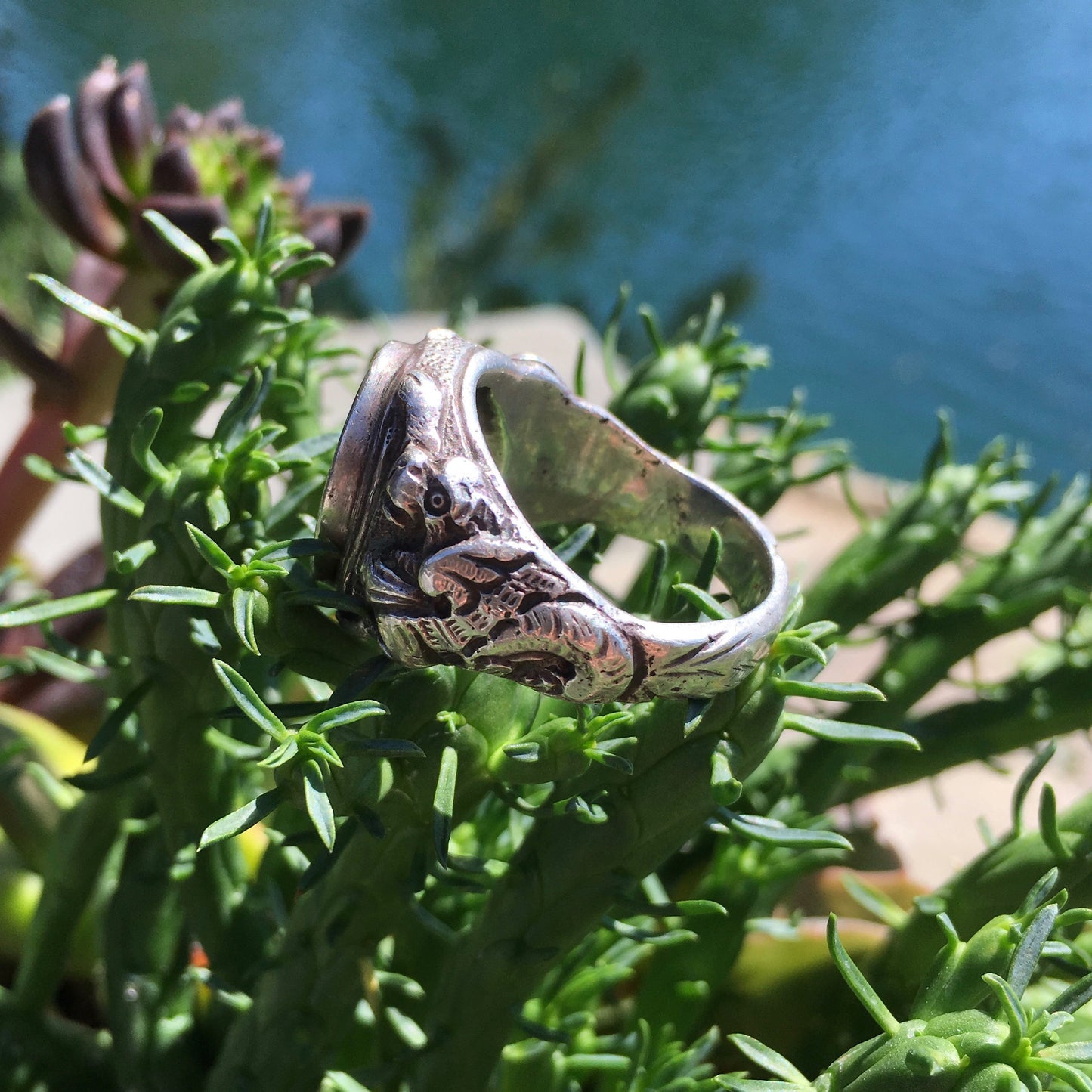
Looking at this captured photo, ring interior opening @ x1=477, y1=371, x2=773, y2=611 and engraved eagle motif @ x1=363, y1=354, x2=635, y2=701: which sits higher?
ring interior opening @ x1=477, y1=371, x2=773, y2=611

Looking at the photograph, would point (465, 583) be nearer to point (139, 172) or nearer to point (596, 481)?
point (596, 481)

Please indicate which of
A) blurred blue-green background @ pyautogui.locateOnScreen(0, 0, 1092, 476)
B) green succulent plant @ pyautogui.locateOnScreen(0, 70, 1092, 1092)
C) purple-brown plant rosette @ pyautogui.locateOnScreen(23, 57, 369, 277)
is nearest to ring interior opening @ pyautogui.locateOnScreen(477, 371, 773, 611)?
green succulent plant @ pyautogui.locateOnScreen(0, 70, 1092, 1092)

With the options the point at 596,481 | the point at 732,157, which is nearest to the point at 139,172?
the point at 596,481

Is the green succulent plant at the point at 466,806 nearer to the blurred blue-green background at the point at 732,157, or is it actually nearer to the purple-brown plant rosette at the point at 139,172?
the purple-brown plant rosette at the point at 139,172

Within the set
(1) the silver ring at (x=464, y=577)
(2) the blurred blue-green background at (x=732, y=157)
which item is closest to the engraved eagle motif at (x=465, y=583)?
(1) the silver ring at (x=464, y=577)

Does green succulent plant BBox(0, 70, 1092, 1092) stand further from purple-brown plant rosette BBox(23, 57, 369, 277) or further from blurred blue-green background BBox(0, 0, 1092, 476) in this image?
blurred blue-green background BBox(0, 0, 1092, 476)

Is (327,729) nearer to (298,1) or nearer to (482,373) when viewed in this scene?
(482,373)
